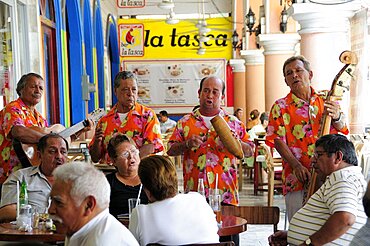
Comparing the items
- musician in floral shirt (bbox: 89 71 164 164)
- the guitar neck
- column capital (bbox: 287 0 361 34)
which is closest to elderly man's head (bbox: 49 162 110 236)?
musician in floral shirt (bbox: 89 71 164 164)

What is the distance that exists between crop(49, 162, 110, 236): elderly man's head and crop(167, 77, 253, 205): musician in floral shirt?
7.43ft

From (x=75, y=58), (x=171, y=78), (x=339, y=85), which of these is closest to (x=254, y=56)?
(x=75, y=58)

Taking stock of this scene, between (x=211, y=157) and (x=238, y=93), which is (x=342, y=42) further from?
(x=238, y=93)

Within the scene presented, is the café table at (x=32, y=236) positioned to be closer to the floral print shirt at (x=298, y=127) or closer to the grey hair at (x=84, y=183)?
the grey hair at (x=84, y=183)

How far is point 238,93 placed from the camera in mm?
21531

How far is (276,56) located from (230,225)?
8154 mm

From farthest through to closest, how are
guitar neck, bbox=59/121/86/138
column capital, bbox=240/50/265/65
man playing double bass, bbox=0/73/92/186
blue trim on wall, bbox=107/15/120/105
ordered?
blue trim on wall, bbox=107/15/120/105 → column capital, bbox=240/50/265/65 → guitar neck, bbox=59/121/86/138 → man playing double bass, bbox=0/73/92/186

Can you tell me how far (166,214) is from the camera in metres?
3.13

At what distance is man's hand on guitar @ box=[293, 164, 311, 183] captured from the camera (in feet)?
14.9

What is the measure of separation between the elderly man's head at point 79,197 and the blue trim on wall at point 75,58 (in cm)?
1081

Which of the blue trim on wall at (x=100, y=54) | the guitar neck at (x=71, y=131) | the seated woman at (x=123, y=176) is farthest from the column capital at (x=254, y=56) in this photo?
the seated woman at (x=123, y=176)

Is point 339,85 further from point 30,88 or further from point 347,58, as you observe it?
point 30,88

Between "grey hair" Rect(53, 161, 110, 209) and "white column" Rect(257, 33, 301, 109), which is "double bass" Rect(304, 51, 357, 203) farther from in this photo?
"white column" Rect(257, 33, 301, 109)

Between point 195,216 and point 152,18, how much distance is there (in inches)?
778
